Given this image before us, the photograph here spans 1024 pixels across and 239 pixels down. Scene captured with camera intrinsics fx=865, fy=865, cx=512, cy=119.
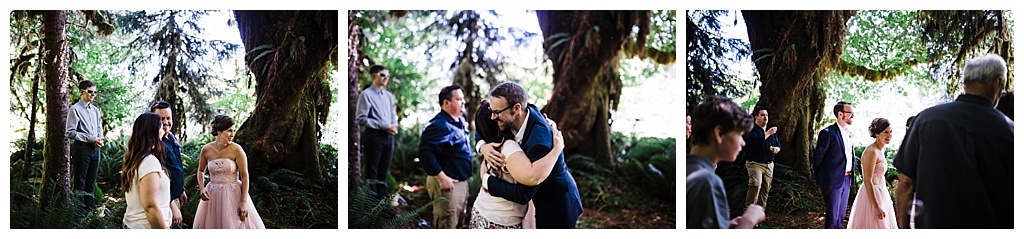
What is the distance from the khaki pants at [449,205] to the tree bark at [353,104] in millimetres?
445

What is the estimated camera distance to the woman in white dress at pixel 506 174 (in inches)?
166

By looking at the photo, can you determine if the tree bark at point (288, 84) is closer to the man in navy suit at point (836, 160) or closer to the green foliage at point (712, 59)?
the green foliage at point (712, 59)

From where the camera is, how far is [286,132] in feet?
14.1

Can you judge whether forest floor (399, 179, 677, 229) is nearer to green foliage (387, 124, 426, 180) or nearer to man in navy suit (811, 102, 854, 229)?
green foliage (387, 124, 426, 180)

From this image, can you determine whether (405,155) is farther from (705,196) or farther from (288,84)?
(705,196)

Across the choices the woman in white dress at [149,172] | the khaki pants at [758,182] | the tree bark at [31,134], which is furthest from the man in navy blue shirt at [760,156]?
the tree bark at [31,134]

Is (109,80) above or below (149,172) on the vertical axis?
above

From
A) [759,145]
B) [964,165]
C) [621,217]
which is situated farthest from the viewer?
[621,217]

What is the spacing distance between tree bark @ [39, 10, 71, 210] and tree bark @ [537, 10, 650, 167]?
296cm

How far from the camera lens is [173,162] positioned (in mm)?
4215

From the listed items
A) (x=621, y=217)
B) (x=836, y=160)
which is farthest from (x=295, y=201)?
(x=836, y=160)

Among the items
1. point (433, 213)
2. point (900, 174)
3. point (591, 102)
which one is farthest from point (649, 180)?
point (900, 174)

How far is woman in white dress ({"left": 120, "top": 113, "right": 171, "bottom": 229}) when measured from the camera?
13.8ft

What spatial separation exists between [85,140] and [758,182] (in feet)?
10.8
